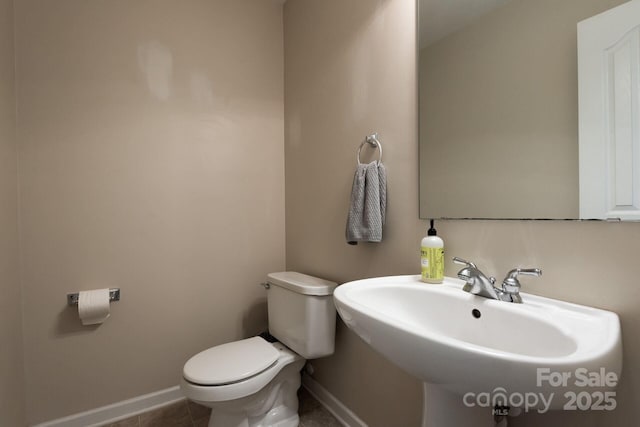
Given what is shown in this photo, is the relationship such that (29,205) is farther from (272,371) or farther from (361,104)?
(361,104)

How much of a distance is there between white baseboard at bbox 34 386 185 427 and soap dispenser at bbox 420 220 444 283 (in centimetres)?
157

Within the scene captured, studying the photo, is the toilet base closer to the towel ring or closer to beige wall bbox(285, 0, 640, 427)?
beige wall bbox(285, 0, 640, 427)

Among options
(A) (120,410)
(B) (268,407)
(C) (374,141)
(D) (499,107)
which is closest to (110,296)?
(A) (120,410)

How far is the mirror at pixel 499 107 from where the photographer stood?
2.51ft

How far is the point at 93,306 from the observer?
1.40 m

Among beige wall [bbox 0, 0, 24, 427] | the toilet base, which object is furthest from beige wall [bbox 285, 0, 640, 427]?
beige wall [bbox 0, 0, 24, 427]

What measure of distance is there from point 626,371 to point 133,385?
2.00m

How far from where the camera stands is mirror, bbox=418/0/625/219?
77 centimetres

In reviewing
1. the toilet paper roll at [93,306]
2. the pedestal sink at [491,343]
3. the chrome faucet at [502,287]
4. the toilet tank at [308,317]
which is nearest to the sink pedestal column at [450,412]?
the pedestal sink at [491,343]

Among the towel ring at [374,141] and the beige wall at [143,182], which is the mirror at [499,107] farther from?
the beige wall at [143,182]

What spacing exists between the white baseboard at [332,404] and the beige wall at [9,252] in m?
1.33

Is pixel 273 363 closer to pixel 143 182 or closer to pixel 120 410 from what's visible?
pixel 120 410

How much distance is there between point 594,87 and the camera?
0.71m

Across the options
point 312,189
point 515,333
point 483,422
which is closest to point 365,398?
point 483,422
